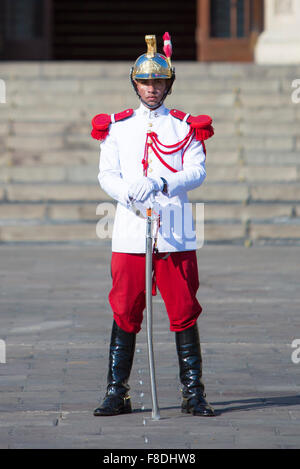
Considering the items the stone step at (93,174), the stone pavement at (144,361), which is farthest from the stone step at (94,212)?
the stone pavement at (144,361)

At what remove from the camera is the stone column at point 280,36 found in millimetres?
16328

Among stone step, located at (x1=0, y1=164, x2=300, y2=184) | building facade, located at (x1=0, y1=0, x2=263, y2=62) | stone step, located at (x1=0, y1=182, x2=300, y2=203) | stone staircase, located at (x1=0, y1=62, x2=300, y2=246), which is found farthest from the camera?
building facade, located at (x1=0, y1=0, x2=263, y2=62)

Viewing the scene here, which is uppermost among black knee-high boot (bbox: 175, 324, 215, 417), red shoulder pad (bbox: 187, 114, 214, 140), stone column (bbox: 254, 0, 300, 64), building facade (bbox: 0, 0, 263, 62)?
building facade (bbox: 0, 0, 263, 62)

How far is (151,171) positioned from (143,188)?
0.25 metres

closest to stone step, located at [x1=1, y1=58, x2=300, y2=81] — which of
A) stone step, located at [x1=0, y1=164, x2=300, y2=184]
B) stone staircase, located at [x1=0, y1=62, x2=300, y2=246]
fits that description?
stone staircase, located at [x1=0, y1=62, x2=300, y2=246]

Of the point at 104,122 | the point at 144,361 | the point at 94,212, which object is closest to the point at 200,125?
the point at 104,122

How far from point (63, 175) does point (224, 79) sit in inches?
124

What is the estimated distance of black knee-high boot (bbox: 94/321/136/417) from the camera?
16.3 feet

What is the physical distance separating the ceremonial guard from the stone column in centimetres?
1151

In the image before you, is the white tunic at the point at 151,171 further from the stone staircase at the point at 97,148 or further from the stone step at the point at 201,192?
the stone step at the point at 201,192

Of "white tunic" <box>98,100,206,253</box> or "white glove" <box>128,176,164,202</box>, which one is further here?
"white tunic" <box>98,100,206,253</box>

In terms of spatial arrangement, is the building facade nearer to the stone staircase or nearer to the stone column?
the stone column
